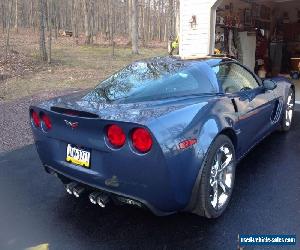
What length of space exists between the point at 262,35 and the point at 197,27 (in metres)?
4.28

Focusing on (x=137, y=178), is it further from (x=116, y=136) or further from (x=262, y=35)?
(x=262, y=35)

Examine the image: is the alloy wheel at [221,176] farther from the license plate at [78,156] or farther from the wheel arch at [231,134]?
the license plate at [78,156]

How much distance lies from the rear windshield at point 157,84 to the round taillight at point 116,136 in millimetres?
546

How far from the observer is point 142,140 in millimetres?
2480

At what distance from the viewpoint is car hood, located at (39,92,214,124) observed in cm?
258

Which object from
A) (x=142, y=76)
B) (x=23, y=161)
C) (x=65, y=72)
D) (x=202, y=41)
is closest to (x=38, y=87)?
(x=65, y=72)

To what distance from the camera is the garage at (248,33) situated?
8781 mm

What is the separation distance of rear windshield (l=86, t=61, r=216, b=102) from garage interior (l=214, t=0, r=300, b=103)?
5464 mm

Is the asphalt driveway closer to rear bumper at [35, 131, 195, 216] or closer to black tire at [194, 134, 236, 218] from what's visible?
black tire at [194, 134, 236, 218]

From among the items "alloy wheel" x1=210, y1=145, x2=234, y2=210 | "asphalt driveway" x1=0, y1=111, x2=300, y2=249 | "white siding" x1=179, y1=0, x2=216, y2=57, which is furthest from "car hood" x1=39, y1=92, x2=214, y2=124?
"white siding" x1=179, y1=0, x2=216, y2=57

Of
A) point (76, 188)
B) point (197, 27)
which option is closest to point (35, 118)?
point (76, 188)

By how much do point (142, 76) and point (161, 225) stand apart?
1.48 meters

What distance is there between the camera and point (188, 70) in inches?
137

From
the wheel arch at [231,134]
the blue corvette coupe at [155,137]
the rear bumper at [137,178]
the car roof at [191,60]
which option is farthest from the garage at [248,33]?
the rear bumper at [137,178]
